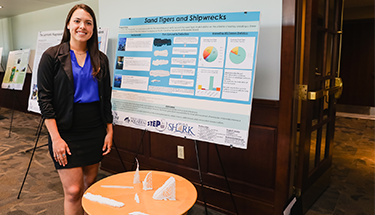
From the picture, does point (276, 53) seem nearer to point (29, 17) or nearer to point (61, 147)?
point (61, 147)

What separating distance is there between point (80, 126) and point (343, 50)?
797cm

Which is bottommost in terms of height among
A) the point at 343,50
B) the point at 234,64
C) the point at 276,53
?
the point at 234,64

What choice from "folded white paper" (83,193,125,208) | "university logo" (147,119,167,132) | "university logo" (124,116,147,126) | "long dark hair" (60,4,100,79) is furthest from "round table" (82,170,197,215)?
"long dark hair" (60,4,100,79)

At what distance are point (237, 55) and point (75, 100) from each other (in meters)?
1.04

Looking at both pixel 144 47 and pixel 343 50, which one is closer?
pixel 144 47

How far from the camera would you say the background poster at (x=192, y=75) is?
168 centimetres

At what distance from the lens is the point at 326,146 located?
2572 mm

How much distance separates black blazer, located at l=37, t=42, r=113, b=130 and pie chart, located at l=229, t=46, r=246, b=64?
986mm

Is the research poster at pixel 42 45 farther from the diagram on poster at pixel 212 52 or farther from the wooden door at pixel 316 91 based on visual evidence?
the wooden door at pixel 316 91

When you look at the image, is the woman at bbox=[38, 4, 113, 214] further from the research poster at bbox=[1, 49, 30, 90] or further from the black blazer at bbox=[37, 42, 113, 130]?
the research poster at bbox=[1, 49, 30, 90]

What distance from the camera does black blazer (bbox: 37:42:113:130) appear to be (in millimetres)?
1557

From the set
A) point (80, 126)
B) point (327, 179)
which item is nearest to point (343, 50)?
point (327, 179)

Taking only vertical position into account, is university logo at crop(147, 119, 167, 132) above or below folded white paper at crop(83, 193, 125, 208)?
above

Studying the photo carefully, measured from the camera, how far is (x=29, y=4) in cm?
572
